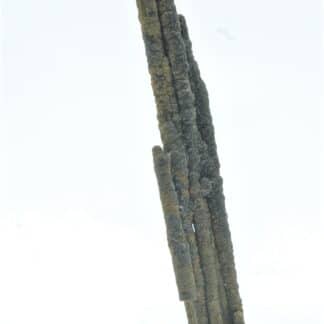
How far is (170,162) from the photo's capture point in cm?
317

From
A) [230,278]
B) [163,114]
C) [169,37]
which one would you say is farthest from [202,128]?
[230,278]

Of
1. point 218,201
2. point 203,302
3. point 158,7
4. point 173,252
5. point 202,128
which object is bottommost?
point 203,302

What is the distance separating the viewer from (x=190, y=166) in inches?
127

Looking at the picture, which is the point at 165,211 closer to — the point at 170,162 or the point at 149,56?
the point at 170,162

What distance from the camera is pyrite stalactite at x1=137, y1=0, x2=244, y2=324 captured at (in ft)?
10.4

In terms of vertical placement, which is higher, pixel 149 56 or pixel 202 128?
pixel 149 56

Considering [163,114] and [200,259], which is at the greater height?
[163,114]

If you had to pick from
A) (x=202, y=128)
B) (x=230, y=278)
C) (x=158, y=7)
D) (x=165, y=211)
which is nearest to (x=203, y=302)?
(x=230, y=278)

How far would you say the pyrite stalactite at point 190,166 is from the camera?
3176mm

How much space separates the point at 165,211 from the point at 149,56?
0.67m

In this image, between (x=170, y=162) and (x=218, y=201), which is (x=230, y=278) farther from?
(x=170, y=162)

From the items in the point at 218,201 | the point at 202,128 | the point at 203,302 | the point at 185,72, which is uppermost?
the point at 185,72

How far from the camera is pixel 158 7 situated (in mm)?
3252

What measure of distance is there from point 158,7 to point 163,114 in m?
0.47
